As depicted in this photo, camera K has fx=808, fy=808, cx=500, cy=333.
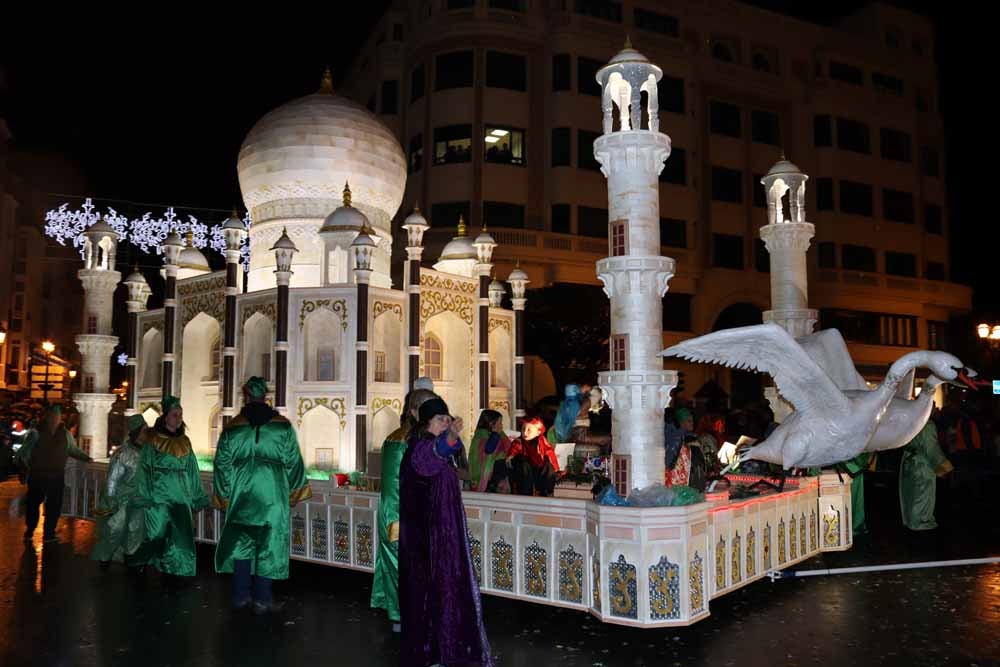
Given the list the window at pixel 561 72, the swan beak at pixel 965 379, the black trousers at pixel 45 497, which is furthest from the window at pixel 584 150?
the swan beak at pixel 965 379

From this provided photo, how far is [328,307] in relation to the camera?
53.4ft

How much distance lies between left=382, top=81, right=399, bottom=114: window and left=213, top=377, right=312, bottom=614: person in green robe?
32537mm

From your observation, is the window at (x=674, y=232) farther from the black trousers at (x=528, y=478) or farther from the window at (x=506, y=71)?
the black trousers at (x=528, y=478)

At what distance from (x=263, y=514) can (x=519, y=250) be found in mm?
25200

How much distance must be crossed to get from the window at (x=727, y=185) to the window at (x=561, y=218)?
8.27 meters

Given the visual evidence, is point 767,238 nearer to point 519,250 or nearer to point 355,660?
point 355,660

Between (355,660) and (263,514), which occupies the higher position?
(263,514)

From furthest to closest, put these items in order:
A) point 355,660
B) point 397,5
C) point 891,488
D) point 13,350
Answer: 1. point 13,350
2. point 397,5
3. point 891,488
4. point 355,660

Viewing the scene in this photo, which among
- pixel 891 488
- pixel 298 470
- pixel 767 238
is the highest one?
pixel 767 238

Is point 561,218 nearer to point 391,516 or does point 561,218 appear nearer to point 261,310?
point 261,310

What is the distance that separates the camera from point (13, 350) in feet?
170

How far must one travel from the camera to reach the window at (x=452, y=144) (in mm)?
34031

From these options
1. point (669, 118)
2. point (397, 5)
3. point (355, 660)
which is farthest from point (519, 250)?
point (355, 660)

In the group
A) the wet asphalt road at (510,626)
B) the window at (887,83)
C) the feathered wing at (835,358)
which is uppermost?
the window at (887,83)
